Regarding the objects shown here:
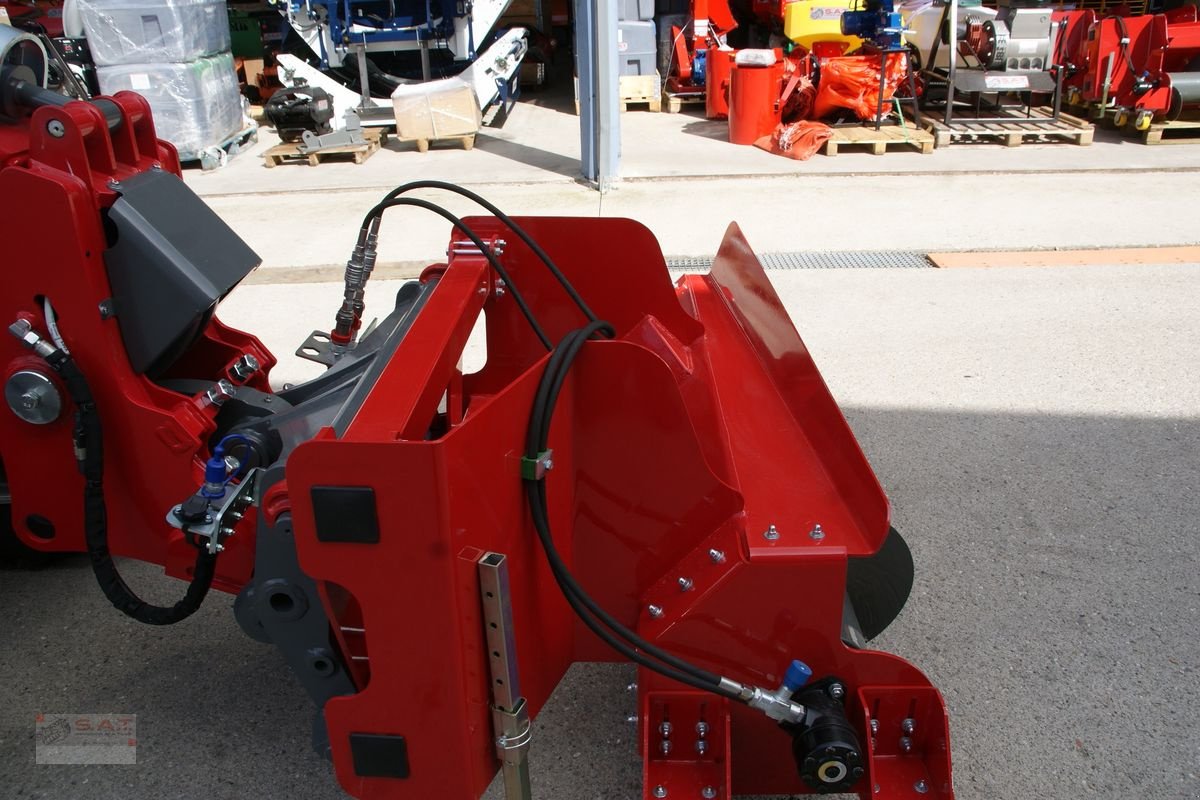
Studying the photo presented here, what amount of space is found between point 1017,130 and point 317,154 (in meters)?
6.06

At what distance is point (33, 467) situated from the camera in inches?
74.0

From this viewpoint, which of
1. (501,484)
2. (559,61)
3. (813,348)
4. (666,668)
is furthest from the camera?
(559,61)

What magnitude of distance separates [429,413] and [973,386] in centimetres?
283

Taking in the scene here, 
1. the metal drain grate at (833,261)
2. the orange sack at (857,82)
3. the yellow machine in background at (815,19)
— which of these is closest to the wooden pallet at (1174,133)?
the orange sack at (857,82)

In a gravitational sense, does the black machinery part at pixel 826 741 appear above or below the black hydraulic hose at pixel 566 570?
below

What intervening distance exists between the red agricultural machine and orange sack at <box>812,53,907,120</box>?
659 cm

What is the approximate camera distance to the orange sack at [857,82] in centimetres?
786

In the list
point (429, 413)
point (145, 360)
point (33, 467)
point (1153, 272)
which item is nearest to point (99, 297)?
point (145, 360)

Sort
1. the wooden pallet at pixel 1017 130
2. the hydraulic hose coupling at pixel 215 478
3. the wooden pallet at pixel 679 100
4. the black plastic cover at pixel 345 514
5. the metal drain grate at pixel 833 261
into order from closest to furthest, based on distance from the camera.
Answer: the black plastic cover at pixel 345 514
the hydraulic hose coupling at pixel 215 478
the metal drain grate at pixel 833 261
the wooden pallet at pixel 1017 130
the wooden pallet at pixel 679 100

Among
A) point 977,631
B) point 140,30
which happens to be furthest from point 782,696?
point 140,30

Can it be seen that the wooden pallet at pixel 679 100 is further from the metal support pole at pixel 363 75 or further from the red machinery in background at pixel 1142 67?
the red machinery in background at pixel 1142 67

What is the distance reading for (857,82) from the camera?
25.9 ft

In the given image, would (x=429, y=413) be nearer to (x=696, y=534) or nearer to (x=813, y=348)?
(x=696, y=534)

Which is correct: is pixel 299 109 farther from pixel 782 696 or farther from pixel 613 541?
pixel 782 696
